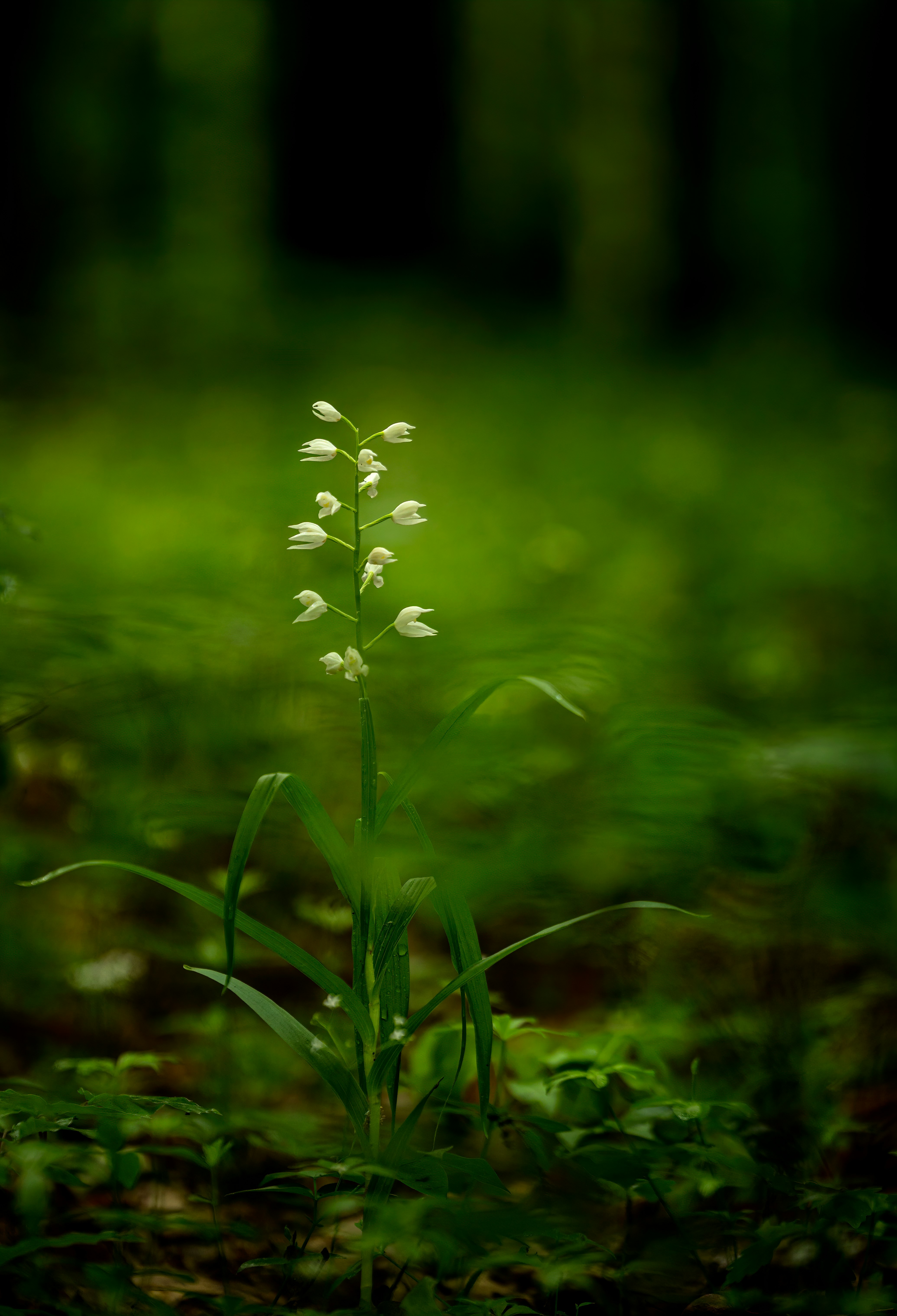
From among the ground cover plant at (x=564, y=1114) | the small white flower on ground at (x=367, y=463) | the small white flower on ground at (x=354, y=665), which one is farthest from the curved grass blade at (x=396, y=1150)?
the small white flower on ground at (x=367, y=463)

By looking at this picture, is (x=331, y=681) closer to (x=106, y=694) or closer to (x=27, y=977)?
(x=106, y=694)

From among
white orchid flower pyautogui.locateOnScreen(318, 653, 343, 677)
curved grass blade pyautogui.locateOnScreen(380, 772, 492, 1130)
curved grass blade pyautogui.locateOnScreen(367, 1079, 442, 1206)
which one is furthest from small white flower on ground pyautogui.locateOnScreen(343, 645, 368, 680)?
curved grass blade pyautogui.locateOnScreen(367, 1079, 442, 1206)

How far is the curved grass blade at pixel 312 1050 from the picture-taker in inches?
36.4

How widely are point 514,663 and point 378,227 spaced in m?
8.65

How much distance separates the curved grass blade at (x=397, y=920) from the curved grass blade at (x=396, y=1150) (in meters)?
0.14

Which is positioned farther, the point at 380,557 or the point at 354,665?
the point at 380,557

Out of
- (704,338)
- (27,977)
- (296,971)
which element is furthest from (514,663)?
(704,338)

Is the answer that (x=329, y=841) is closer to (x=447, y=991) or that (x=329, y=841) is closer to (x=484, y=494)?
(x=447, y=991)

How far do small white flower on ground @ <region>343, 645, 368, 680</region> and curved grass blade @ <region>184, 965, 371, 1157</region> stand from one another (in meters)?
0.36

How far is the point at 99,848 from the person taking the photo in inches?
64.4

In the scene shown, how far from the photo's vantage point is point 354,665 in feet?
3.24

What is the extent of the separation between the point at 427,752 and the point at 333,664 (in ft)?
0.55

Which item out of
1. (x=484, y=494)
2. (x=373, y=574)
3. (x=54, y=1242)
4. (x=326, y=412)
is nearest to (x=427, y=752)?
(x=373, y=574)

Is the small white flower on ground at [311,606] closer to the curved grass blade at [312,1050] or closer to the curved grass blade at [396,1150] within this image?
the curved grass blade at [312,1050]
